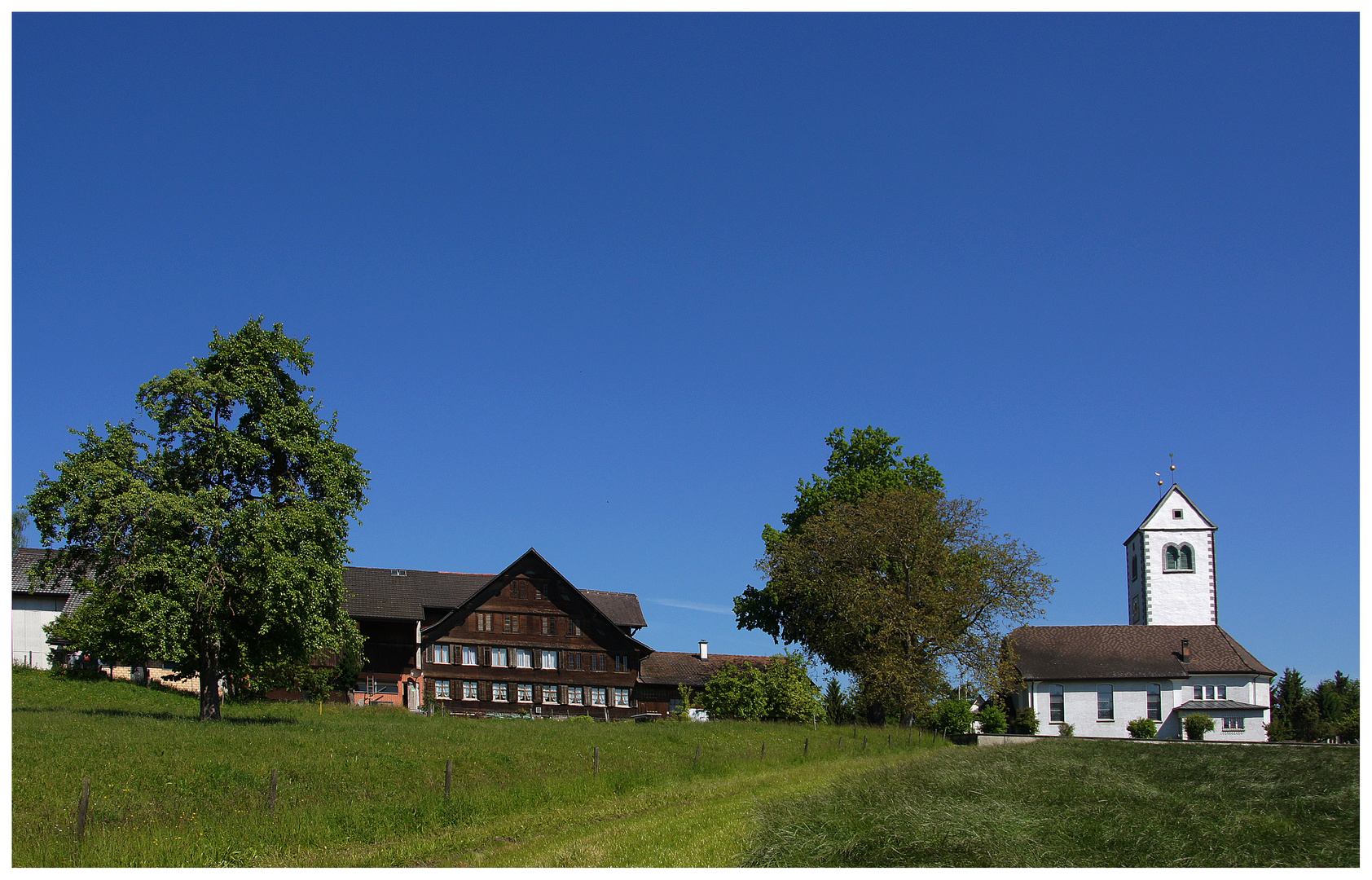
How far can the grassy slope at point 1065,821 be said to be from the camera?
13.8m

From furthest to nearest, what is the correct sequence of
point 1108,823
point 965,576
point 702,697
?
point 702,697, point 965,576, point 1108,823

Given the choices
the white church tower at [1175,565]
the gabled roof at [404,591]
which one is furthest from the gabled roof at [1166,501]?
the gabled roof at [404,591]

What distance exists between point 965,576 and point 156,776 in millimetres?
40260

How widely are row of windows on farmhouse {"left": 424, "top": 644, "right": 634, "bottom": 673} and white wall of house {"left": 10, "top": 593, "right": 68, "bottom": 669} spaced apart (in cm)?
2004

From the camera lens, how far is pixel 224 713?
3891 cm

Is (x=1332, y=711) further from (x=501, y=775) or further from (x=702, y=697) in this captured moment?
(x=501, y=775)

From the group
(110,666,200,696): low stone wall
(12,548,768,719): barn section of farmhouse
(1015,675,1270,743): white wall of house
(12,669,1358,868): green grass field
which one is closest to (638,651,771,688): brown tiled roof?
(12,548,768,719): barn section of farmhouse

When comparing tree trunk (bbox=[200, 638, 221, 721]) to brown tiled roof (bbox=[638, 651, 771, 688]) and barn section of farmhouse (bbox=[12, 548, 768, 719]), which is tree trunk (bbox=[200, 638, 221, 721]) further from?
brown tiled roof (bbox=[638, 651, 771, 688])

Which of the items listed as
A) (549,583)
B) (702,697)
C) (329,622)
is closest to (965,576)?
(702,697)

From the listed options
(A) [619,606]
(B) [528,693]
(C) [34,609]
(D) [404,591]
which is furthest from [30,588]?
(A) [619,606]

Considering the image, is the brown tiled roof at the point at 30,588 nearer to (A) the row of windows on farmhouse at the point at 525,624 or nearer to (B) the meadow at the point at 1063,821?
(A) the row of windows on farmhouse at the point at 525,624

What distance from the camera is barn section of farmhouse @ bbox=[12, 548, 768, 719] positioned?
213ft

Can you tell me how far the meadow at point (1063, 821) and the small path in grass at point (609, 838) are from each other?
3.17 feet

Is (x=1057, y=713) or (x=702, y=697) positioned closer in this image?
(x=702, y=697)
